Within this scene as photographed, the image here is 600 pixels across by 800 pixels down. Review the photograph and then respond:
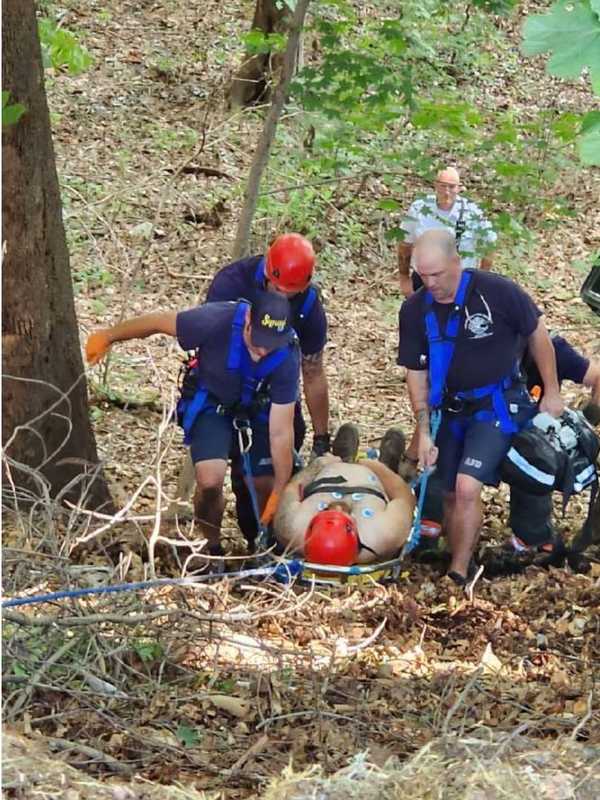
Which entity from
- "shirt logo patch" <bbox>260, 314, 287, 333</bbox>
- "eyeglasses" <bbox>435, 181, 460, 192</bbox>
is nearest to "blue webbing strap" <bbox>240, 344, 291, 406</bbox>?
"shirt logo patch" <bbox>260, 314, 287, 333</bbox>

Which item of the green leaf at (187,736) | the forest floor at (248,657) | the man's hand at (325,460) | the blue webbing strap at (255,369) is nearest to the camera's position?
the forest floor at (248,657)

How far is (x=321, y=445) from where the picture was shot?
22.9 feet

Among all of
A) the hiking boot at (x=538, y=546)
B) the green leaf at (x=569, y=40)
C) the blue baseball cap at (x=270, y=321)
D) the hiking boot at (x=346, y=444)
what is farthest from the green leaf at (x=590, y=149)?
the hiking boot at (x=346, y=444)

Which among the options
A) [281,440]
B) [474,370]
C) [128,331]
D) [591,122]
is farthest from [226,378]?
[591,122]

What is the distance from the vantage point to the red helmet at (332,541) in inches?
220

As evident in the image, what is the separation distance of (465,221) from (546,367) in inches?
48.8

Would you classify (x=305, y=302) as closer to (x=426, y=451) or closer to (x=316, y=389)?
(x=316, y=389)

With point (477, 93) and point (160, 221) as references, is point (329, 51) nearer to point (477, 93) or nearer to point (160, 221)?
point (160, 221)

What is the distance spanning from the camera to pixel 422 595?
19.2 ft

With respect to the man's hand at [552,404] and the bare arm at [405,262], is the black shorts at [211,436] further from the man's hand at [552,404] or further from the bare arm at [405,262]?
the bare arm at [405,262]

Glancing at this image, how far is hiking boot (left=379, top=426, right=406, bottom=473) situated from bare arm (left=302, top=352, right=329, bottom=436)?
40 cm

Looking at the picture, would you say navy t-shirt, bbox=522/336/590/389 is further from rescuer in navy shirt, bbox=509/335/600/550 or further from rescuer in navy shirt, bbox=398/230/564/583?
rescuer in navy shirt, bbox=398/230/564/583

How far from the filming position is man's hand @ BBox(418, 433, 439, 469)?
6.20m

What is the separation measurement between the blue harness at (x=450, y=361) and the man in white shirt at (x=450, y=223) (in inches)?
15.8
